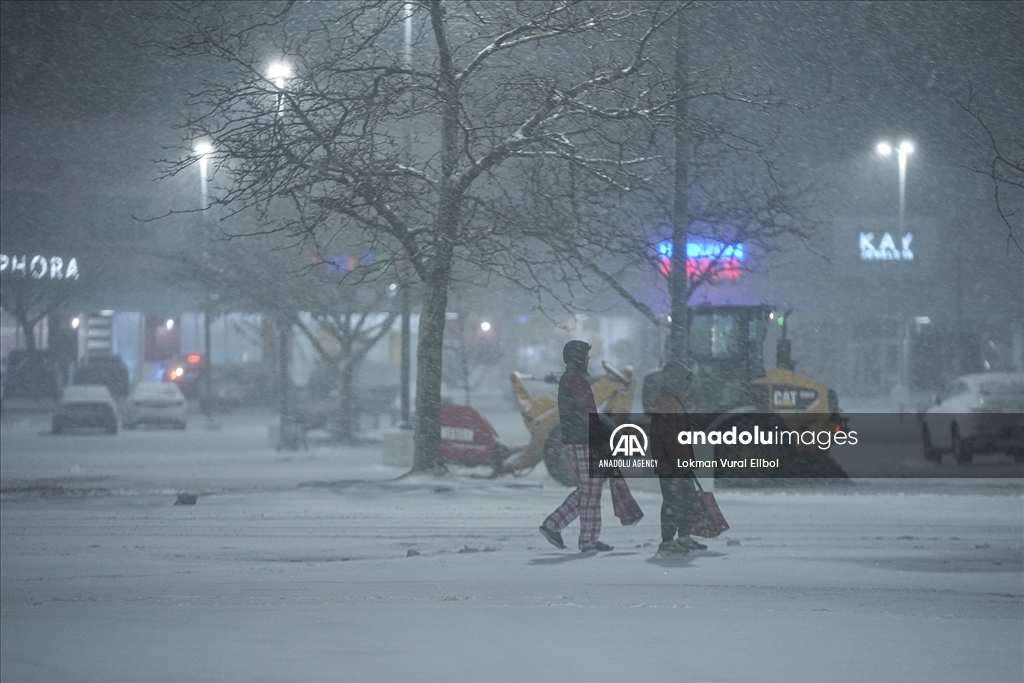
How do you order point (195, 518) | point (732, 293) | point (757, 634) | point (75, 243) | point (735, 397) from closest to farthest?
point (757, 634) < point (735, 397) < point (195, 518) < point (732, 293) < point (75, 243)

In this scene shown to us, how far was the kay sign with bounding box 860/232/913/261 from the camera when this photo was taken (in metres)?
12.0

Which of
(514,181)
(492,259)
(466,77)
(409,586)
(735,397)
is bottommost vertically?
(409,586)

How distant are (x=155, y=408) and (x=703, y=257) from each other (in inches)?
956

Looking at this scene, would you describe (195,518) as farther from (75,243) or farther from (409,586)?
(75,243)

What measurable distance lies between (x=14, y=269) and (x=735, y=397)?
15711 mm

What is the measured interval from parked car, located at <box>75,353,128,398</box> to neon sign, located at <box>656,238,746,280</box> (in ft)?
93.4

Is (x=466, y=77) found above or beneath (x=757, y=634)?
above

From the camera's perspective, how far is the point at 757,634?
5723mm

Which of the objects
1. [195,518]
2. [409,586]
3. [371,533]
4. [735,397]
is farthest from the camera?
[195,518]

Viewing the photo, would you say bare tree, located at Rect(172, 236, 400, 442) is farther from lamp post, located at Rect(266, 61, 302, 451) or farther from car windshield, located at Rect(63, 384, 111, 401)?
car windshield, located at Rect(63, 384, 111, 401)

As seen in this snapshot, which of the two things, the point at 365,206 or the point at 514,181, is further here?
the point at 514,181

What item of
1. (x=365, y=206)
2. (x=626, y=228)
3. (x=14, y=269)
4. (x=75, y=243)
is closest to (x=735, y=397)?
(x=626, y=228)

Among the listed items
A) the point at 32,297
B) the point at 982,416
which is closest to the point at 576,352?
the point at 982,416

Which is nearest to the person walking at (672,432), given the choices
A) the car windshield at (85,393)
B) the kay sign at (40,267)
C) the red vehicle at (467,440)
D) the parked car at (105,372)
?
the red vehicle at (467,440)
